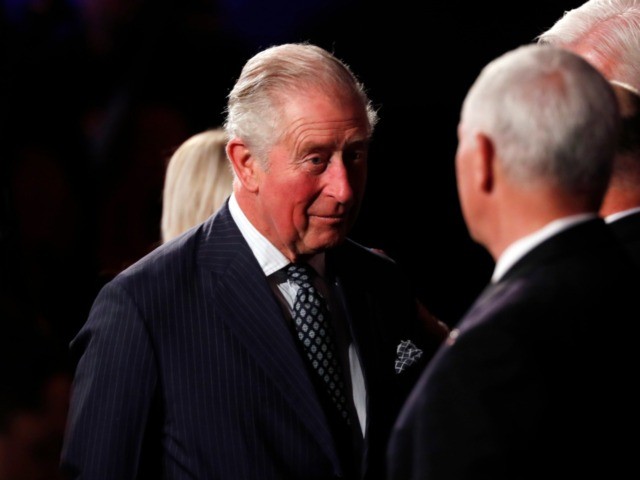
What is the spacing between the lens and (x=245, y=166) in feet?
6.89

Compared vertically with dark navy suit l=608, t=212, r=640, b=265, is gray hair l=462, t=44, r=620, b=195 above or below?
above

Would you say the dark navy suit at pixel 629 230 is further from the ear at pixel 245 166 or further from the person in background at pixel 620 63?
the ear at pixel 245 166

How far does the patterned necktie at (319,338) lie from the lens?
201cm

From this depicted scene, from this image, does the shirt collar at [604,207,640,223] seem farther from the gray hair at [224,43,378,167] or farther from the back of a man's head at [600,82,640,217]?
the gray hair at [224,43,378,167]

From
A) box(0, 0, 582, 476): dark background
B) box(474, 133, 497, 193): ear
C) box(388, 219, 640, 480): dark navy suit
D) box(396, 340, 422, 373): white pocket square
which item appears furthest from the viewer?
box(0, 0, 582, 476): dark background

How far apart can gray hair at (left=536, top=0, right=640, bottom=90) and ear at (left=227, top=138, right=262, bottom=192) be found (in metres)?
0.83

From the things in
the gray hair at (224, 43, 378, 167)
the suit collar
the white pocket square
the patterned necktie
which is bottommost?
the white pocket square

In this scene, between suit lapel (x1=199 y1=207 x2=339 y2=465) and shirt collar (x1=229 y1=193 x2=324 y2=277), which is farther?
shirt collar (x1=229 y1=193 x2=324 y2=277)

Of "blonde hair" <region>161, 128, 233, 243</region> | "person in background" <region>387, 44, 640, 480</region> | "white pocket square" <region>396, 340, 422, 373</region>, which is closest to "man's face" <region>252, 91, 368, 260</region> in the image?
"white pocket square" <region>396, 340, 422, 373</region>

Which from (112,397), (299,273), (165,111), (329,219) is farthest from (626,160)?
(165,111)

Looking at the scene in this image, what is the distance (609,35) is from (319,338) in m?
1.02

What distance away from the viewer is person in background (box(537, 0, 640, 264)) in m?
1.74

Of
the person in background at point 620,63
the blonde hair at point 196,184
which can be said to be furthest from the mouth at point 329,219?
the blonde hair at point 196,184

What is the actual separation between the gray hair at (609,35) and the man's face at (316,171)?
66cm
